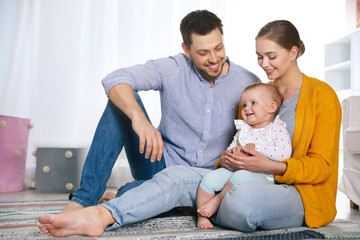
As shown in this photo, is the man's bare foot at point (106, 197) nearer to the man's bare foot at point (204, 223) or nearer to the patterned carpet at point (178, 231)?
the patterned carpet at point (178, 231)

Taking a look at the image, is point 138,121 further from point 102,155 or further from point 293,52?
point 293,52

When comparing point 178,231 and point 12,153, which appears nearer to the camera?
point 178,231

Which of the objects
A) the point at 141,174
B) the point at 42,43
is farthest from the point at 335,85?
Answer: the point at 141,174

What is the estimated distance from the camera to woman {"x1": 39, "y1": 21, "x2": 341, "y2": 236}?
1.17 m

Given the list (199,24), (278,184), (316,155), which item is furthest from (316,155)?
(199,24)

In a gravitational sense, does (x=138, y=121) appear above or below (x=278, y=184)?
above

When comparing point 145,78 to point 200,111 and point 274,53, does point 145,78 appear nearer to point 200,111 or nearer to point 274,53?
point 200,111

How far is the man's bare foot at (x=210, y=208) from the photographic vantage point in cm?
129

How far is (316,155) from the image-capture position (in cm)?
128

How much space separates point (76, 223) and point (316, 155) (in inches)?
30.6

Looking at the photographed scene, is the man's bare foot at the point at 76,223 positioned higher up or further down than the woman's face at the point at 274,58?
further down

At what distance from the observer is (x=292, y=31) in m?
1.46

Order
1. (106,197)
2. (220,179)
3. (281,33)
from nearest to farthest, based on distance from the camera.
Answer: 1. (220,179)
2. (281,33)
3. (106,197)

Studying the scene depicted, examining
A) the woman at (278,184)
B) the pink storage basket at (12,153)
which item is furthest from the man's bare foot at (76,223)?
the pink storage basket at (12,153)
